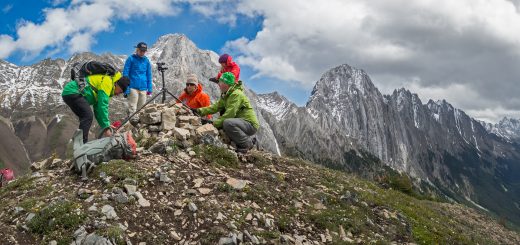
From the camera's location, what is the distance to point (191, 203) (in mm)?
11617

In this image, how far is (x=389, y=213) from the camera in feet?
52.0

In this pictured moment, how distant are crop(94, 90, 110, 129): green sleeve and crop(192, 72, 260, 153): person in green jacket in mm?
3836

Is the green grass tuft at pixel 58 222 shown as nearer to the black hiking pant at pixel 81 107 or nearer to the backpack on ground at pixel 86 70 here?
the black hiking pant at pixel 81 107

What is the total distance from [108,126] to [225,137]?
4592 mm

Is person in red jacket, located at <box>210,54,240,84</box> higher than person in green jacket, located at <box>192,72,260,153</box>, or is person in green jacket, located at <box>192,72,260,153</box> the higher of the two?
person in red jacket, located at <box>210,54,240,84</box>

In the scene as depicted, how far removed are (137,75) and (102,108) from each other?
23.8ft

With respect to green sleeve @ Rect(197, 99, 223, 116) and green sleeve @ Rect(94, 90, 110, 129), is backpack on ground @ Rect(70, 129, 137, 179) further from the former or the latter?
green sleeve @ Rect(197, 99, 223, 116)

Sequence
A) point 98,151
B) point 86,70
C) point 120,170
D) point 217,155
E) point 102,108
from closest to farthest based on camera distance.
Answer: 1. point 120,170
2. point 98,151
3. point 86,70
4. point 102,108
5. point 217,155

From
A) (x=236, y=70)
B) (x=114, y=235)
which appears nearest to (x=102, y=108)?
A: (x=114, y=235)

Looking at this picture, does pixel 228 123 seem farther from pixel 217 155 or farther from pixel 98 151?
pixel 98 151

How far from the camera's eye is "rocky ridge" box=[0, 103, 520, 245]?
34.0 feet

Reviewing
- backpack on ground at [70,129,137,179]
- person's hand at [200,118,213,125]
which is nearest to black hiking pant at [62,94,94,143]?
backpack on ground at [70,129,137,179]

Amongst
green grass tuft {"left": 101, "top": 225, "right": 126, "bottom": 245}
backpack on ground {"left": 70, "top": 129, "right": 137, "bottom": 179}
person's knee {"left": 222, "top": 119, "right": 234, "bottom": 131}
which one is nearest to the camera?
green grass tuft {"left": 101, "top": 225, "right": 126, "bottom": 245}

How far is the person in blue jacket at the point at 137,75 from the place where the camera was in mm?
21078
